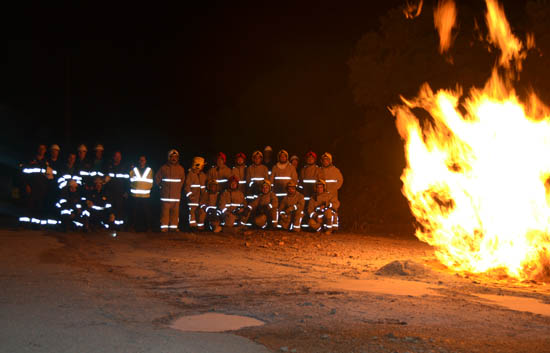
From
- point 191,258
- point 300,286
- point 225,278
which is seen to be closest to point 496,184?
point 300,286

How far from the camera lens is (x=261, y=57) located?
37375 millimetres

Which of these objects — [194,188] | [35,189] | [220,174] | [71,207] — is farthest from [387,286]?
[35,189]

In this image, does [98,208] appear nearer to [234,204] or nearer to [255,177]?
[234,204]

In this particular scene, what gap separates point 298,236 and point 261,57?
21050mm

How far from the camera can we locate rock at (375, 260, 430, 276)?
11.4 meters

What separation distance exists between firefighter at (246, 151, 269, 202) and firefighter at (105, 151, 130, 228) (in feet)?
12.4

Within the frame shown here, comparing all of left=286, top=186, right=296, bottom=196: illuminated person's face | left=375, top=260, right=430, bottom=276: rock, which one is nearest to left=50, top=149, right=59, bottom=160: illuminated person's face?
left=286, top=186, right=296, bottom=196: illuminated person's face

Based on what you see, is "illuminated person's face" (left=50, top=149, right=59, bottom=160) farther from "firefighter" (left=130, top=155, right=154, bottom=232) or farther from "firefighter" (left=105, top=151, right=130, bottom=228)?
"firefighter" (left=130, top=155, right=154, bottom=232)

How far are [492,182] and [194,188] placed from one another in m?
10.1

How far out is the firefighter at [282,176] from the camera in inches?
794

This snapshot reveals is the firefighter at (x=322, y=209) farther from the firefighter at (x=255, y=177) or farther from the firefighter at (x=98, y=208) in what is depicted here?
the firefighter at (x=98, y=208)

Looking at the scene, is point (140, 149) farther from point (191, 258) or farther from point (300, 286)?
point (300, 286)

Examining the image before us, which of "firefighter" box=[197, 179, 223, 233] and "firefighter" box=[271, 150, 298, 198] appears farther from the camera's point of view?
"firefighter" box=[271, 150, 298, 198]

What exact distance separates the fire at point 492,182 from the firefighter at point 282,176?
755 centimetres
